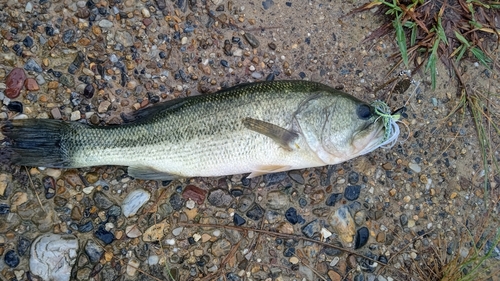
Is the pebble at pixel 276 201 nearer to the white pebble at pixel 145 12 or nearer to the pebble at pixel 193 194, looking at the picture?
the pebble at pixel 193 194

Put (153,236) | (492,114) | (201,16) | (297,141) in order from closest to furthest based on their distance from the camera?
(297,141) < (153,236) < (201,16) < (492,114)

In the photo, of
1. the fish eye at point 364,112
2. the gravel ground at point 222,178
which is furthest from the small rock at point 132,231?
the fish eye at point 364,112

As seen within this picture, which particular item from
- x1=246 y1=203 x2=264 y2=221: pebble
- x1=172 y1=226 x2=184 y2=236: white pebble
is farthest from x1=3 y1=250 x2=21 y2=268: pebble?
x1=246 y1=203 x2=264 y2=221: pebble

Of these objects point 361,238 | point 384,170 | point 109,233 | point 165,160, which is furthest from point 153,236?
point 384,170

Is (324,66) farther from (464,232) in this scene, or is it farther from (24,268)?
(24,268)

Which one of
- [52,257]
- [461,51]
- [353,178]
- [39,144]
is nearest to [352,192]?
[353,178]

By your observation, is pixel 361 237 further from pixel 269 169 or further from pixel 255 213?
pixel 269 169
